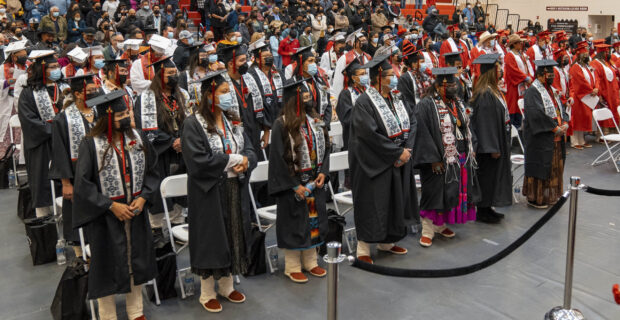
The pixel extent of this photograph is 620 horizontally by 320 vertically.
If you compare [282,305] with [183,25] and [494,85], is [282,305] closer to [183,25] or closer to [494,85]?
[494,85]

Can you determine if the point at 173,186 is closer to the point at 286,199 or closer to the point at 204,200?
the point at 204,200

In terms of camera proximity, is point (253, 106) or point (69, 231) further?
point (253, 106)

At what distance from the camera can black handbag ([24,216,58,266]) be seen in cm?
590

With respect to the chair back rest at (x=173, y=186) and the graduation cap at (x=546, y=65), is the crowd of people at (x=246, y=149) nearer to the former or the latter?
the graduation cap at (x=546, y=65)

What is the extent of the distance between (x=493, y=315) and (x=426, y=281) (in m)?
0.76

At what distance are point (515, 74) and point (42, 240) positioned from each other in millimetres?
8286

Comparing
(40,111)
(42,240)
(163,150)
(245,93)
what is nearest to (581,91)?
(245,93)

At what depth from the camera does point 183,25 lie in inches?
501

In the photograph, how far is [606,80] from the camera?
1096 cm

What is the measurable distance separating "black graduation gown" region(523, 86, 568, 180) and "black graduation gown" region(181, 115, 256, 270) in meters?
4.20

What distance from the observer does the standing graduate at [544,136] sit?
284 inches

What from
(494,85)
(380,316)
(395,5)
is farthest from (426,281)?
(395,5)

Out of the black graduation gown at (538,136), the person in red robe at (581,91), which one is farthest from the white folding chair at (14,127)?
the person in red robe at (581,91)

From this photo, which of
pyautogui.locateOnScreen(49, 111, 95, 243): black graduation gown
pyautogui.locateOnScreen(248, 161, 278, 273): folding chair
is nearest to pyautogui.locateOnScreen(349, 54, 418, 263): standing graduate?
pyautogui.locateOnScreen(248, 161, 278, 273): folding chair
